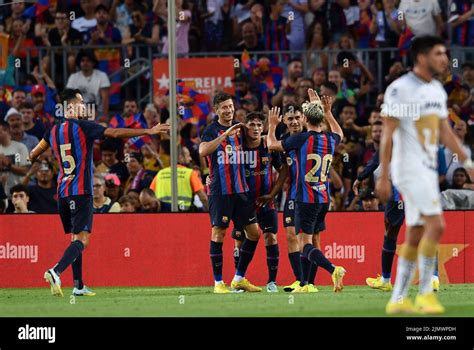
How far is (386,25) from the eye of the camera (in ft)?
71.0

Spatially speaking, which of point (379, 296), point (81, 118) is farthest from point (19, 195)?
point (379, 296)

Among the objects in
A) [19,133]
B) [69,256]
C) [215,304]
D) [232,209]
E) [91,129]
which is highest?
[19,133]

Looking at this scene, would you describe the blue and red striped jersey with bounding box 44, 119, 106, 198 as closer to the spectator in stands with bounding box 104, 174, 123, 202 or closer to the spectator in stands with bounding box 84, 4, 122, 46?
the spectator in stands with bounding box 104, 174, 123, 202

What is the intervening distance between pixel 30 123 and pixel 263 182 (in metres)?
6.30

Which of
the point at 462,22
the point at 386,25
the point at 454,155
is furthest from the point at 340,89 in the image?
the point at 454,155

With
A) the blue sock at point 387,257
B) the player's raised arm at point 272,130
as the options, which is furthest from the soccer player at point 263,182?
the blue sock at point 387,257

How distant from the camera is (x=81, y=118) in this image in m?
14.9

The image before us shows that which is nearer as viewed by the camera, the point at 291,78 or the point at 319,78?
the point at 319,78

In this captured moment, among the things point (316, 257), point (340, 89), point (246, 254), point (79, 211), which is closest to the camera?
point (316, 257)

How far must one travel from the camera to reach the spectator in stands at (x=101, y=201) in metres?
18.2

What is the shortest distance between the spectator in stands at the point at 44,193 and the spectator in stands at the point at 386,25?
596 cm

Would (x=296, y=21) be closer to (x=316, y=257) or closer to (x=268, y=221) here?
(x=268, y=221)

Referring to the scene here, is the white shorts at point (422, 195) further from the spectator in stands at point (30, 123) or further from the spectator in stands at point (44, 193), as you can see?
the spectator in stands at point (30, 123)
